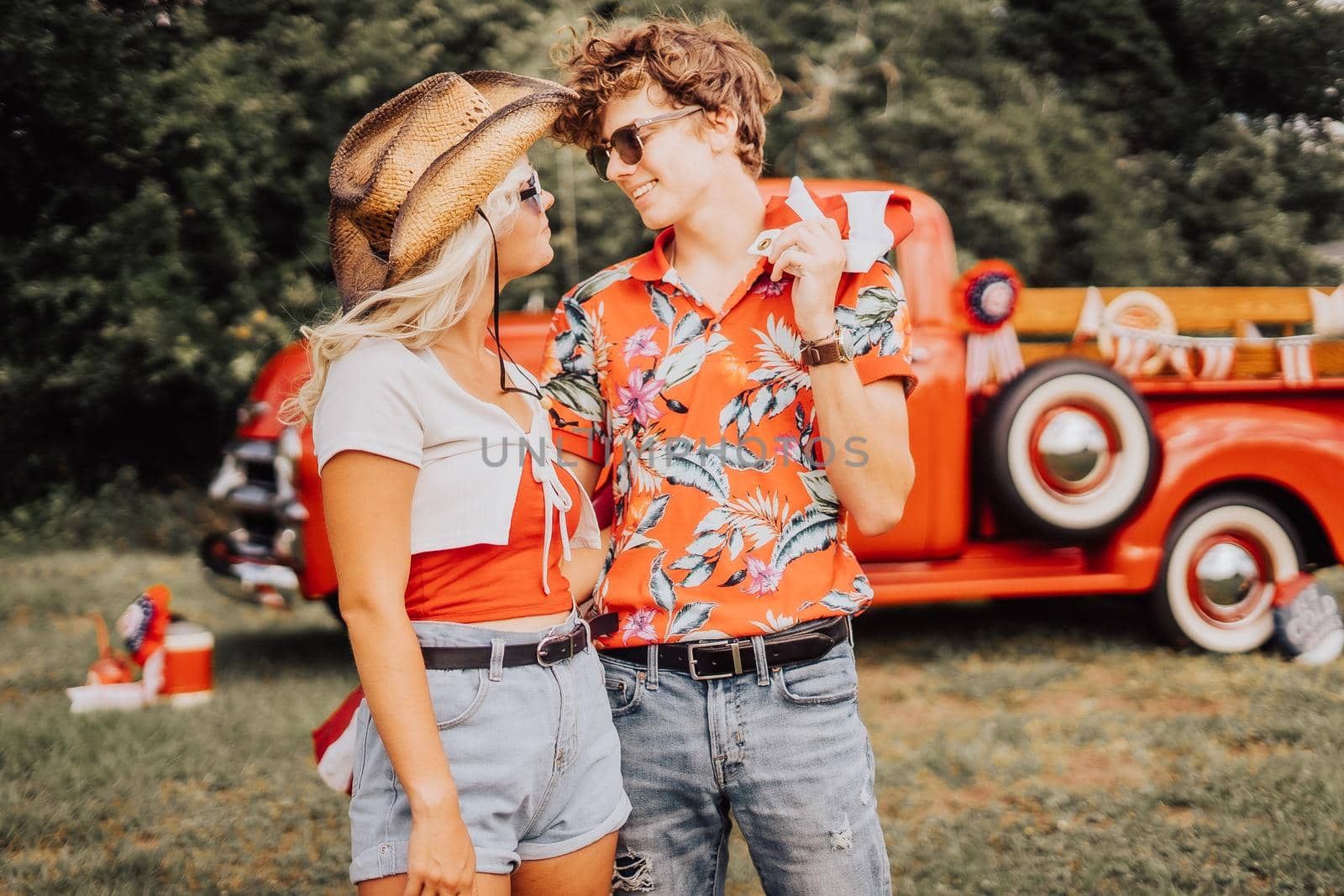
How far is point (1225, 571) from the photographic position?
16.8ft

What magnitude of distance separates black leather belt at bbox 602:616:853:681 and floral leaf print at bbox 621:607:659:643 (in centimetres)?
3

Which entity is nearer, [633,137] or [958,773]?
[633,137]

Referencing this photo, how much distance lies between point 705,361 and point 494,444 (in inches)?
17.2

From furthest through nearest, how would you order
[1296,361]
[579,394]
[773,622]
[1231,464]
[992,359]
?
[1296,361], [1231,464], [992,359], [579,394], [773,622]

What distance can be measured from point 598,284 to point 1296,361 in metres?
4.41

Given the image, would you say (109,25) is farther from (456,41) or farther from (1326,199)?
(1326,199)

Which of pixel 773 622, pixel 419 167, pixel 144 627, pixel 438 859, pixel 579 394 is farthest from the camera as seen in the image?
pixel 144 627

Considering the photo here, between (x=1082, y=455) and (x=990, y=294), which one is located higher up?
(x=990, y=294)

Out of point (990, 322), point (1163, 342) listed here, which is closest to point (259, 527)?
point (990, 322)

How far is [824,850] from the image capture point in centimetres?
173

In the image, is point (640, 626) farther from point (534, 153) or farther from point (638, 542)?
point (534, 153)

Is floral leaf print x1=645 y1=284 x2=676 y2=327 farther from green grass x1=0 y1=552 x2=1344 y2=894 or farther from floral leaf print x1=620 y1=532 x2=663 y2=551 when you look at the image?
green grass x1=0 y1=552 x2=1344 y2=894

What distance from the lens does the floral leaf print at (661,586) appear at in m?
1.79

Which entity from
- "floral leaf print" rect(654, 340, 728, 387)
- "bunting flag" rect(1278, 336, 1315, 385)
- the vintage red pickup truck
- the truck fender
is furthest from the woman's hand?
"bunting flag" rect(1278, 336, 1315, 385)
